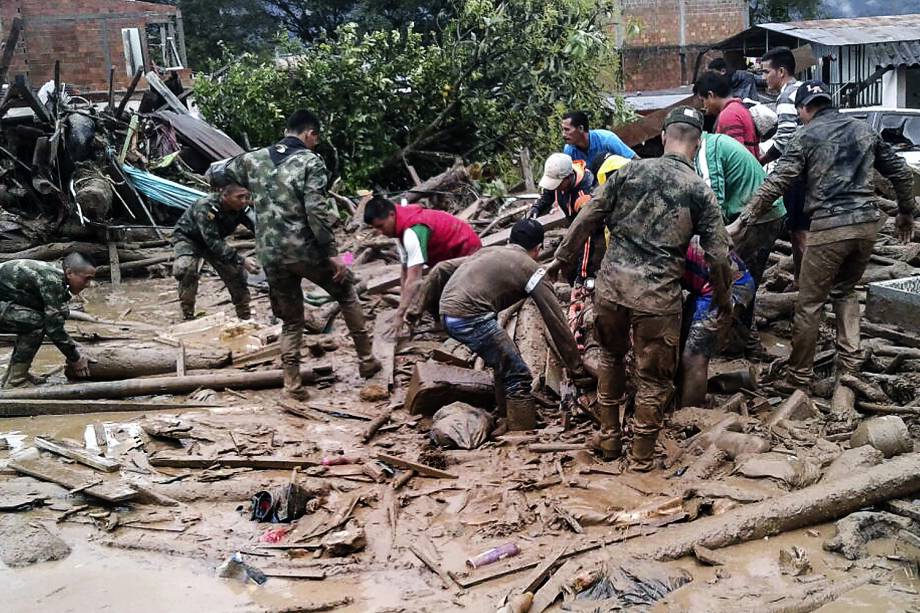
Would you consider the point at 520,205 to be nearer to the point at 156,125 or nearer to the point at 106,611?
the point at 156,125

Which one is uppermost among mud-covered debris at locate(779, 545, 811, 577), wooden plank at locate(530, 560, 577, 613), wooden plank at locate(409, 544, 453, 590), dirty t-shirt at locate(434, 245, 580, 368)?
dirty t-shirt at locate(434, 245, 580, 368)

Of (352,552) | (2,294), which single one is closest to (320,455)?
(352,552)

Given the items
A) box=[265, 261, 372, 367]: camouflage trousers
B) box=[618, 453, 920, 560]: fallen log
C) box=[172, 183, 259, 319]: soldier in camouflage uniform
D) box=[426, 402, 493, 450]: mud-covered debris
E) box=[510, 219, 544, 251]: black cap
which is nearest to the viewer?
box=[618, 453, 920, 560]: fallen log

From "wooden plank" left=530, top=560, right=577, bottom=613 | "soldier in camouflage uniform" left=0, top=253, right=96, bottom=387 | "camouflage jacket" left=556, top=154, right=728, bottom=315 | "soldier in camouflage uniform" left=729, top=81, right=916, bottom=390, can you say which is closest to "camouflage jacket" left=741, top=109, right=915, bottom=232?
"soldier in camouflage uniform" left=729, top=81, right=916, bottom=390

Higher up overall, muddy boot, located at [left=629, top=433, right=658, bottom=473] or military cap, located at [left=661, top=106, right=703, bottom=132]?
military cap, located at [left=661, top=106, right=703, bottom=132]

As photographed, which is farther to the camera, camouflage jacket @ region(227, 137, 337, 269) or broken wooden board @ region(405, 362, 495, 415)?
camouflage jacket @ region(227, 137, 337, 269)

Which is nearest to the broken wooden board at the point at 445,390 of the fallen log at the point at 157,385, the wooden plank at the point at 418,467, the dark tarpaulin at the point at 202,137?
the wooden plank at the point at 418,467

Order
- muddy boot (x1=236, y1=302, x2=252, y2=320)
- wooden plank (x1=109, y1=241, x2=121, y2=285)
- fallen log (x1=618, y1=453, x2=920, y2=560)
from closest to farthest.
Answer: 1. fallen log (x1=618, y1=453, x2=920, y2=560)
2. muddy boot (x1=236, y1=302, x2=252, y2=320)
3. wooden plank (x1=109, y1=241, x2=121, y2=285)

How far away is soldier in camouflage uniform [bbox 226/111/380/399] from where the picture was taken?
285 inches

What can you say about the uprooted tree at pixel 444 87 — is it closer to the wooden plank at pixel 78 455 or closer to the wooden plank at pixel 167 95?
the wooden plank at pixel 167 95

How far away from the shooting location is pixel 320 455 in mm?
6277

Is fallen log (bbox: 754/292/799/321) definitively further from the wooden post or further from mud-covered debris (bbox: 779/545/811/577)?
the wooden post

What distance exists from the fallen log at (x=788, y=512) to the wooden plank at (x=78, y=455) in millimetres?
3490

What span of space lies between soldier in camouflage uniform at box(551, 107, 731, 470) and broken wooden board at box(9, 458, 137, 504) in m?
3.18
